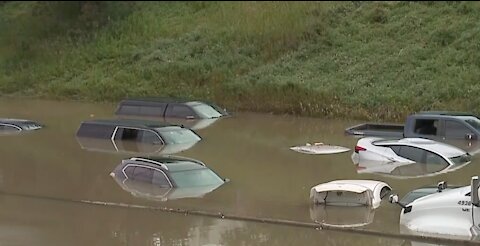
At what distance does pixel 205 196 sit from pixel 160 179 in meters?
1.21

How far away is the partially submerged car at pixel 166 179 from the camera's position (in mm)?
17359

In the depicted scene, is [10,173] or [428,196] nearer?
[428,196]

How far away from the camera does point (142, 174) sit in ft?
59.6

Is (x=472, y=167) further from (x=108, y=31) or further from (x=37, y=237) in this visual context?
(x=108, y=31)

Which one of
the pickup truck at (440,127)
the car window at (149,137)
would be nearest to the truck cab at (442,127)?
the pickup truck at (440,127)

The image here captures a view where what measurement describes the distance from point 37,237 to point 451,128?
47.7 ft

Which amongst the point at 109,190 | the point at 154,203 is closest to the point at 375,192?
the point at 154,203

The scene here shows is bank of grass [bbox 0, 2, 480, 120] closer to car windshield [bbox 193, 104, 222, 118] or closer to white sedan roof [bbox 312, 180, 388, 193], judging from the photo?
car windshield [bbox 193, 104, 222, 118]

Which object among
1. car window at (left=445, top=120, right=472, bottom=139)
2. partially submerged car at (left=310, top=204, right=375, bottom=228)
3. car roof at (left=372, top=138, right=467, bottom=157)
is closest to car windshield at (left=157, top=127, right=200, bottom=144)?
car roof at (left=372, top=138, right=467, bottom=157)

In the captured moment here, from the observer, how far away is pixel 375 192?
16375 millimetres

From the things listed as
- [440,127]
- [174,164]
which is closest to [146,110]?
[440,127]

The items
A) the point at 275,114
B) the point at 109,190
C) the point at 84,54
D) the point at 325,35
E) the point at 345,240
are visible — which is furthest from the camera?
the point at 84,54

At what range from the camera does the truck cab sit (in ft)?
80.1

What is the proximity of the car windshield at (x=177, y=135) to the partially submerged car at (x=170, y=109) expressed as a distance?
218 inches
